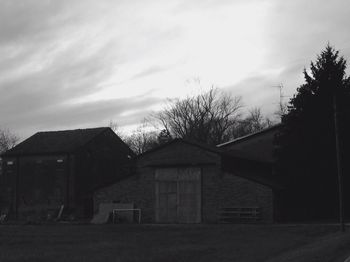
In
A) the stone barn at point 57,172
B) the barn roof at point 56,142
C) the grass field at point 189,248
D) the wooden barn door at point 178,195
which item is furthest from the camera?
the barn roof at point 56,142

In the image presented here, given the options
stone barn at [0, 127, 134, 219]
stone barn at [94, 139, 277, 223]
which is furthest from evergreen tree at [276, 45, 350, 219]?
stone barn at [0, 127, 134, 219]

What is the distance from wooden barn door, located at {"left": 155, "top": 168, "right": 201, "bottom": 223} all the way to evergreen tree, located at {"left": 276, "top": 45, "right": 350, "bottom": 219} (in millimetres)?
6741

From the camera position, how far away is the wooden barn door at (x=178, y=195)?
44.7 meters

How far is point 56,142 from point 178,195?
60.6 ft

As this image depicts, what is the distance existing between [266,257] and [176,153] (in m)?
27.1

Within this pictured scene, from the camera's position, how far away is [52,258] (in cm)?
1980

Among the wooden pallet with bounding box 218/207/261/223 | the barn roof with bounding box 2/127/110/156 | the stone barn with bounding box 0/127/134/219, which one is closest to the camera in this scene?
the wooden pallet with bounding box 218/207/261/223

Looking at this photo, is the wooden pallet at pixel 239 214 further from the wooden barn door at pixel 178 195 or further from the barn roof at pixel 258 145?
the barn roof at pixel 258 145

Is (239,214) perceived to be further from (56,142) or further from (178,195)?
(56,142)

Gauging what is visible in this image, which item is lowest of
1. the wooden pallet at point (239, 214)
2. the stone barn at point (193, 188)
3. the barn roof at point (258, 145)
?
the wooden pallet at point (239, 214)

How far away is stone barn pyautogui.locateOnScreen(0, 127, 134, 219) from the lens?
5494 centimetres

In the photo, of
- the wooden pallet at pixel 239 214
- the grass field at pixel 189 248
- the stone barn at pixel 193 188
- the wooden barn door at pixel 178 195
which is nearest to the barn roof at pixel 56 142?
the stone barn at pixel 193 188

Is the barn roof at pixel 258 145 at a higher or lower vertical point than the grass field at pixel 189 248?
higher

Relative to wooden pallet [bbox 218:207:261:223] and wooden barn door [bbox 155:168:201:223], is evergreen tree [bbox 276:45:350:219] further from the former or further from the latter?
wooden barn door [bbox 155:168:201:223]
